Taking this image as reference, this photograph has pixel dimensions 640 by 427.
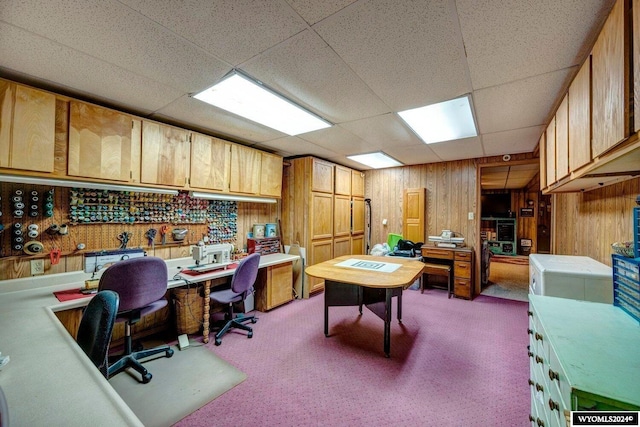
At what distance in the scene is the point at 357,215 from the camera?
5414 millimetres

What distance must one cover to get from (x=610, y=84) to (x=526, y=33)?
0.50 meters

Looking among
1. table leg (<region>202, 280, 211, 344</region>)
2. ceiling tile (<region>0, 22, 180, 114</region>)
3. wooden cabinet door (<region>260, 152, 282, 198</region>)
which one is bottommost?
table leg (<region>202, 280, 211, 344</region>)

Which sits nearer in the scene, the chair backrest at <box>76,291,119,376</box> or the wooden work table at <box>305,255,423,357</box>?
the chair backrest at <box>76,291,119,376</box>

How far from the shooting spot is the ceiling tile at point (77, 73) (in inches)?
59.3

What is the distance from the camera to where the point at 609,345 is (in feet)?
3.45

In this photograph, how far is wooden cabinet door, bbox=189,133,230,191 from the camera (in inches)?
115

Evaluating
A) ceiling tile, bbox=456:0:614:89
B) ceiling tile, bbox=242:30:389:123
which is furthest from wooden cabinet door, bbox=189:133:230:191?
ceiling tile, bbox=456:0:614:89

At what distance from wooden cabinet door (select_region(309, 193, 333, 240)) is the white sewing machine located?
1.90 m

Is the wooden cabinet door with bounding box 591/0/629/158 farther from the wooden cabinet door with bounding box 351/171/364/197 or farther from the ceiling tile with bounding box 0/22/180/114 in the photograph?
the wooden cabinet door with bounding box 351/171/364/197

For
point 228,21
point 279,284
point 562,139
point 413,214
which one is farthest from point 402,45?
point 413,214

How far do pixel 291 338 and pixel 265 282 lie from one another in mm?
965

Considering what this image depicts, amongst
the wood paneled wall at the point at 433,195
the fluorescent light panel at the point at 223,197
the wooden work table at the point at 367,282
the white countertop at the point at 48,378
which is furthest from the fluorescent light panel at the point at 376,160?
the white countertop at the point at 48,378

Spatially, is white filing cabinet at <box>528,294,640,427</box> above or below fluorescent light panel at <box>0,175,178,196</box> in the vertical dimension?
below

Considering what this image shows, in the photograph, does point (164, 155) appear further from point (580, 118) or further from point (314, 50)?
point (580, 118)
